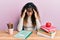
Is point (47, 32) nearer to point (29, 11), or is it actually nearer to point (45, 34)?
point (45, 34)

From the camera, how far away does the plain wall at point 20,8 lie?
1.87 metres

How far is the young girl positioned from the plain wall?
0.20 meters

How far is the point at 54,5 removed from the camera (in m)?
1.89

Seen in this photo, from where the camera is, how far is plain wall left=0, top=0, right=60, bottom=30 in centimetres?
187

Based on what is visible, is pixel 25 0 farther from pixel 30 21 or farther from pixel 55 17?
pixel 55 17

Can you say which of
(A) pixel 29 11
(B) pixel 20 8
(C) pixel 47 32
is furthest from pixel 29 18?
(C) pixel 47 32

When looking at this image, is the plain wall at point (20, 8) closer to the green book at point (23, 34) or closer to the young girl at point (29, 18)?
the young girl at point (29, 18)

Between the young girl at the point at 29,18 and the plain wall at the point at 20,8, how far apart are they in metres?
0.20

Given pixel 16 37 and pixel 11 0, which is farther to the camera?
pixel 11 0

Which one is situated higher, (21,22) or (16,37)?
(21,22)

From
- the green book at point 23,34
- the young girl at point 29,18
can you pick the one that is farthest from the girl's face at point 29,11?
the green book at point 23,34

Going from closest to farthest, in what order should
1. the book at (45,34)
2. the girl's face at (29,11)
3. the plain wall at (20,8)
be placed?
the book at (45,34) < the girl's face at (29,11) < the plain wall at (20,8)

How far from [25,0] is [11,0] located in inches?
6.8

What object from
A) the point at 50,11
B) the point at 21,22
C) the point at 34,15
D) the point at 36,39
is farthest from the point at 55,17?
the point at 36,39
